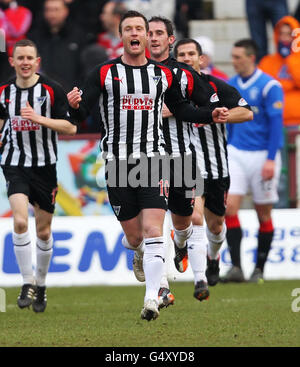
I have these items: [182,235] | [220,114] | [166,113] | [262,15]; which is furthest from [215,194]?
[262,15]

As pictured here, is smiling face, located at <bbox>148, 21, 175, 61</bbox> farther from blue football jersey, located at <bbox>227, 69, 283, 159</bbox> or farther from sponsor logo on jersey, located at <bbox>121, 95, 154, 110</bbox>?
blue football jersey, located at <bbox>227, 69, 283, 159</bbox>

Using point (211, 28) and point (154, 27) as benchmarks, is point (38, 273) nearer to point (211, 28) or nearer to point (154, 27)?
point (154, 27)

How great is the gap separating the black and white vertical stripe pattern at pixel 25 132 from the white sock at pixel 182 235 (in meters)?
1.34

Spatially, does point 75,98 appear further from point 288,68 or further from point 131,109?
point 288,68

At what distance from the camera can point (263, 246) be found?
11.4 meters

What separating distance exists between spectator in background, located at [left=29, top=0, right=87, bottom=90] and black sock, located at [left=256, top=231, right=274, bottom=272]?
11.6 ft

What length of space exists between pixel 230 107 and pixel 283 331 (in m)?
2.12

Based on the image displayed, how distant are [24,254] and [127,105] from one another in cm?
204

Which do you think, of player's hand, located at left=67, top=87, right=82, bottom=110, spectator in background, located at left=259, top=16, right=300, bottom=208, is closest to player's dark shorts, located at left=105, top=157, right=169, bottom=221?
player's hand, located at left=67, top=87, right=82, bottom=110

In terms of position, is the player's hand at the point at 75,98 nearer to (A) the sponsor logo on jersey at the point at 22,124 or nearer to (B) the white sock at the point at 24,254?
(A) the sponsor logo on jersey at the point at 22,124

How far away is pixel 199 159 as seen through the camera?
31.2 ft

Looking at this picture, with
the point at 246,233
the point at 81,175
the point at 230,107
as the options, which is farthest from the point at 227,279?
the point at 230,107

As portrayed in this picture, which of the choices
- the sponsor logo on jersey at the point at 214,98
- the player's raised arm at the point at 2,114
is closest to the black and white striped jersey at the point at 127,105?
the sponsor logo on jersey at the point at 214,98

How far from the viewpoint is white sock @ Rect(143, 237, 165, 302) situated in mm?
7275
